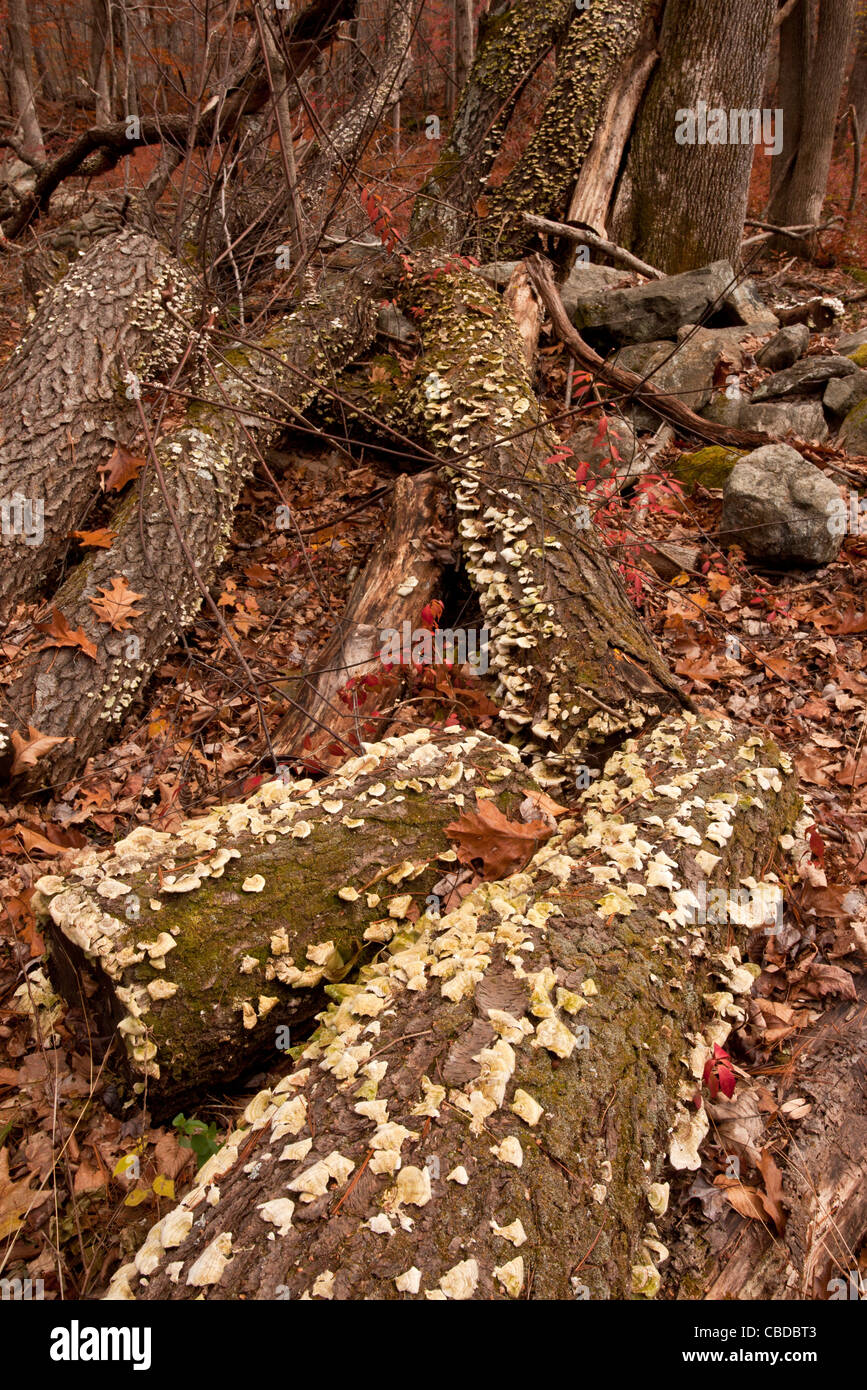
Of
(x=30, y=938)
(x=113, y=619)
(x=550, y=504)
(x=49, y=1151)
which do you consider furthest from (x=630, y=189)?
(x=49, y=1151)

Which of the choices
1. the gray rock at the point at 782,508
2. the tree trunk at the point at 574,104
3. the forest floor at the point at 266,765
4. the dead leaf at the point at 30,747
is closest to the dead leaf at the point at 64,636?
the forest floor at the point at 266,765

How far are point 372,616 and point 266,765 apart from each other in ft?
3.52

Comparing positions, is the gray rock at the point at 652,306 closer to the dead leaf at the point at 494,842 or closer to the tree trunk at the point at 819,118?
the dead leaf at the point at 494,842

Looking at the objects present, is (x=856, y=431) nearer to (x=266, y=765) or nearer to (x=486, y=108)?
(x=266, y=765)

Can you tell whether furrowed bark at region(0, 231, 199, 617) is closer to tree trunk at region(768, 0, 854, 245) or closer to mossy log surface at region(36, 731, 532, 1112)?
mossy log surface at region(36, 731, 532, 1112)

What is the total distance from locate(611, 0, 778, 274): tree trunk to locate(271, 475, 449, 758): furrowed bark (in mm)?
5786

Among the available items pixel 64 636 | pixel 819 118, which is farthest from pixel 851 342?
pixel 819 118

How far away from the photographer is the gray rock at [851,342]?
7.02 meters

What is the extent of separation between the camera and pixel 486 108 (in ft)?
28.4

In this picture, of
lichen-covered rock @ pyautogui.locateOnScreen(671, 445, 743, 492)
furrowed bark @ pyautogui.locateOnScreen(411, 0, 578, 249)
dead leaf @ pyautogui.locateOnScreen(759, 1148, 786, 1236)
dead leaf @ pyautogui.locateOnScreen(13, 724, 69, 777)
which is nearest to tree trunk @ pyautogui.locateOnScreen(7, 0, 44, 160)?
furrowed bark @ pyautogui.locateOnScreen(411, 0, 578, 249)

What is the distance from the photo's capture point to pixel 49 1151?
103 inches

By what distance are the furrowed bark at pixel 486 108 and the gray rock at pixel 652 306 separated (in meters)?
1.98
